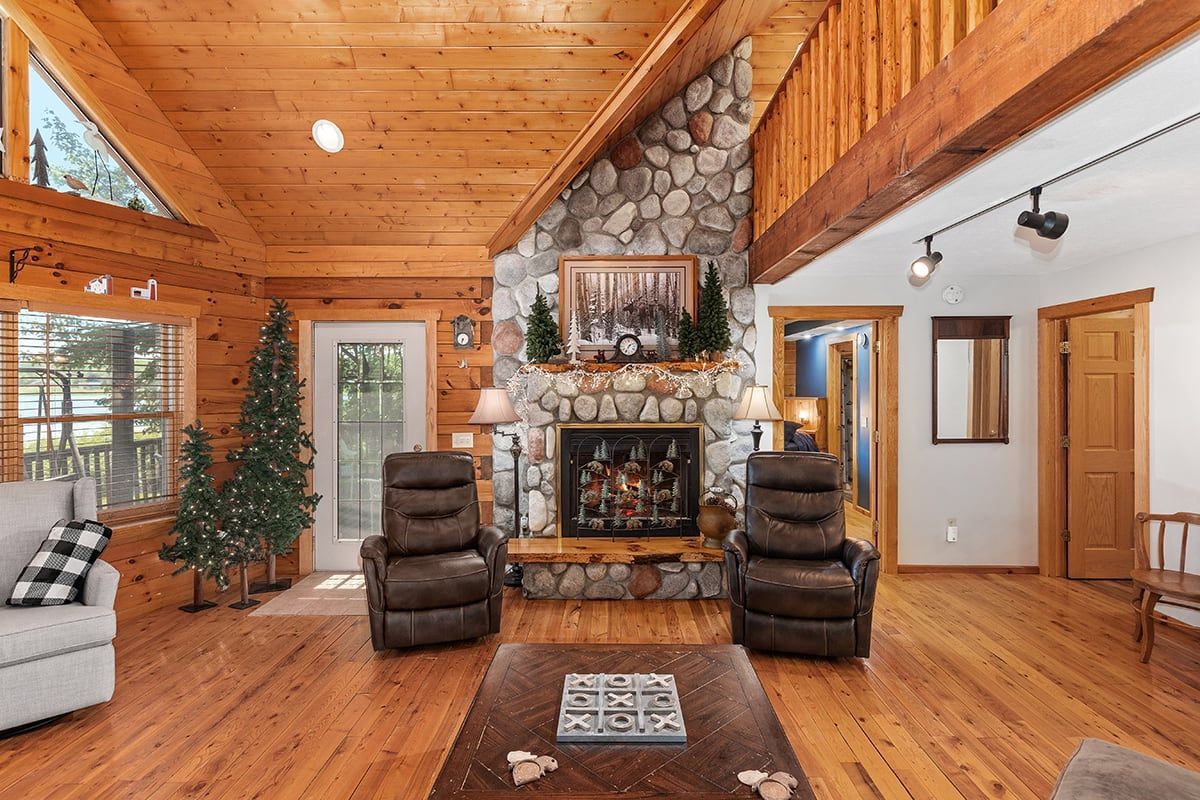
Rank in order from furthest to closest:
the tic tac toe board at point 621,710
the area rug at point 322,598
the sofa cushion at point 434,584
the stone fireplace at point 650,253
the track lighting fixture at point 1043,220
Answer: the stone fireplace at point 650,253 < the area rug at point 322,598 < the sofa cushion at point 434,584 < the track lighting fixture at point 1043,220 < the tic tac toe board at point 621,710

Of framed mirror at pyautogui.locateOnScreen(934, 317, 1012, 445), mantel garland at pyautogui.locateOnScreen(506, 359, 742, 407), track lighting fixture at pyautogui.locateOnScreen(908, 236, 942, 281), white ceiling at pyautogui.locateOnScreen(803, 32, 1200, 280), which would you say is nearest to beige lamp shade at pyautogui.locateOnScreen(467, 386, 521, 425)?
mantel garland at pyautogui.locateOnScreen(506, 359, 742, 407)

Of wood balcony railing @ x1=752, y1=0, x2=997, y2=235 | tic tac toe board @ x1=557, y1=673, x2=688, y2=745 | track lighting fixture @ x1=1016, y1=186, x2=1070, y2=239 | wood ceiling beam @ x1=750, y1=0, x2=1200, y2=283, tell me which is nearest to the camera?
wood ceiling beam @ x1=750, y1=0, x2=1200, y2=283

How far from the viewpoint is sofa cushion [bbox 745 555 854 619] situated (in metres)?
3.50

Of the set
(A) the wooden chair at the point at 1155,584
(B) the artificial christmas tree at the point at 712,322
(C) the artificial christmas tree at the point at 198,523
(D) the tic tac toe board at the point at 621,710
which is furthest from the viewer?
(B) the artificial christmas tree at the point at 712,322

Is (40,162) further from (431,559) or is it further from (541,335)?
(431,559)

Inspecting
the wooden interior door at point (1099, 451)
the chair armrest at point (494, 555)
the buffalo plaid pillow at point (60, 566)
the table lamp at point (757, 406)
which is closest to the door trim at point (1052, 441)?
the wooden interior door at point (1099, 451)

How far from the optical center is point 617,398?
4988mm

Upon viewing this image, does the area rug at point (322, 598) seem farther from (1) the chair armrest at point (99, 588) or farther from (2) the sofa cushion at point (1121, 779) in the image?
(2) the sofa cushion at point (1121, 779)

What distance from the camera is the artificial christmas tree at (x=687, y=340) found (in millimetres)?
4797

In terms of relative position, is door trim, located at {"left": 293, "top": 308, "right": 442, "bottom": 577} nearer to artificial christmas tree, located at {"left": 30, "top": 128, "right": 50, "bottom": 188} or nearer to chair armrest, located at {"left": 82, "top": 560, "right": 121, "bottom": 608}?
artificial christmas tree, located at {"left": 30, "top": 128, "right": 50, "bottom": 188}

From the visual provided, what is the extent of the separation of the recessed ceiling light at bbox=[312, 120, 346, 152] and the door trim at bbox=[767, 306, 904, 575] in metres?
3.31

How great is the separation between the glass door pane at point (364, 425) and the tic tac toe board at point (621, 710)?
345 centimetres

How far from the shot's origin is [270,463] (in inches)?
188

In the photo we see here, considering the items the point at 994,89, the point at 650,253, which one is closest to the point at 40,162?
the point at 650,253
